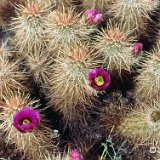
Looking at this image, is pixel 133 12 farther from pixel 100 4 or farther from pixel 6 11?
pixel 6 11

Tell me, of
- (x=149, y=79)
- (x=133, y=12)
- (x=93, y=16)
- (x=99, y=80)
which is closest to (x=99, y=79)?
(x=99, y=80)

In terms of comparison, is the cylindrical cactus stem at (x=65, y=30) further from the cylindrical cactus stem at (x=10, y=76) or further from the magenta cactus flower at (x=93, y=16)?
the cylindrical cactus stem at (x=10, y=76)

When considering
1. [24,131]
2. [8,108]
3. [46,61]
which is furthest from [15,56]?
[24,131]

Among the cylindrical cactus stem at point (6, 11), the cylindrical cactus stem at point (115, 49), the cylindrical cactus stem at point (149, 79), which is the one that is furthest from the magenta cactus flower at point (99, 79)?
the cylindrical cactus stem at point (6, 11)

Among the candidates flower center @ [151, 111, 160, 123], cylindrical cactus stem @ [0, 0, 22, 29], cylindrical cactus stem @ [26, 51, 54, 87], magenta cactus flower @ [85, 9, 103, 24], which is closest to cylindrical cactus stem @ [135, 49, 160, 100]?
flower center @ [151, 111, 160, 123]

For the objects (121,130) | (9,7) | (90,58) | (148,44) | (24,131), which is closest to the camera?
(24,131)

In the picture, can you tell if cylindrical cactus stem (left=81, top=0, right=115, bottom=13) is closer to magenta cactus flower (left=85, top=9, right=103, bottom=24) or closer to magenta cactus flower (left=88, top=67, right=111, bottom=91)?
magenta cactus flower (left=85, top=9, right=103, bottom=24)

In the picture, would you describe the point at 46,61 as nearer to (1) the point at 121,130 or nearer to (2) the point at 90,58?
(2) the point at 90,58
